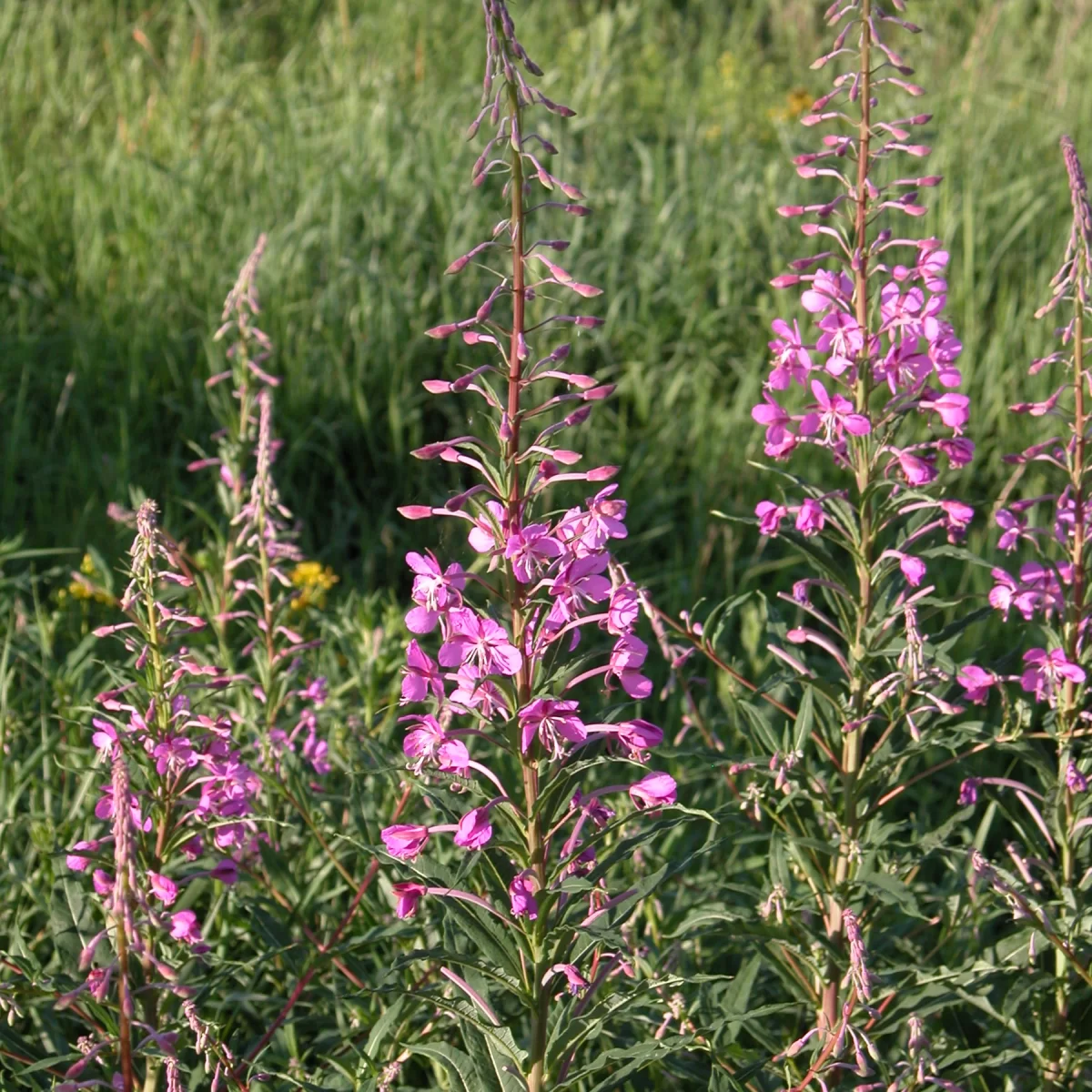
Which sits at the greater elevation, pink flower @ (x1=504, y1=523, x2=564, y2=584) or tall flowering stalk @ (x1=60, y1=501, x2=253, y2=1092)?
pink flower @ (x1=504, y1=523, x2=564, y2=584)

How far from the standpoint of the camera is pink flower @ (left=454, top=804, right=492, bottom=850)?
1.65 metres

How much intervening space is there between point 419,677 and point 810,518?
64 centimetres

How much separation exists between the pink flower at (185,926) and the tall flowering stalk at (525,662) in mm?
310

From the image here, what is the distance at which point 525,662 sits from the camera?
5.59 ft

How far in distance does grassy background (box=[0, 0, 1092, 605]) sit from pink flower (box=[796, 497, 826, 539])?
3.78ft

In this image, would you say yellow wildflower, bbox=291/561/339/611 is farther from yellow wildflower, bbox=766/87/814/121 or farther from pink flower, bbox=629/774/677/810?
yellow wildflower, bbox=766/87/814/121

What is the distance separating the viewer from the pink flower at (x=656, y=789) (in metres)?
1.72

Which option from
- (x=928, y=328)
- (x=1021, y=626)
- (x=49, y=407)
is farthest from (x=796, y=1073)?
(x=49, y=407)

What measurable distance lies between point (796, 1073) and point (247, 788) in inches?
35.6

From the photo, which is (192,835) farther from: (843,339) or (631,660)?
(843,339)

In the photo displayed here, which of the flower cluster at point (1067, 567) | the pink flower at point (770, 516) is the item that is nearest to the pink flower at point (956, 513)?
the flower cluster at point (1067, 567)

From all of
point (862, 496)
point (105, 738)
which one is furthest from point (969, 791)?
point (105, 738)

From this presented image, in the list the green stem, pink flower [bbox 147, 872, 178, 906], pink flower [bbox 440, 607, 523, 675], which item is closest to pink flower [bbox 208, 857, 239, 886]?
pink flower [bbox 147, 872, 178, 906]

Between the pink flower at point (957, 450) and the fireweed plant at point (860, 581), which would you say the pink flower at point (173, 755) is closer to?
the fireweed plant at point (860, 581)
